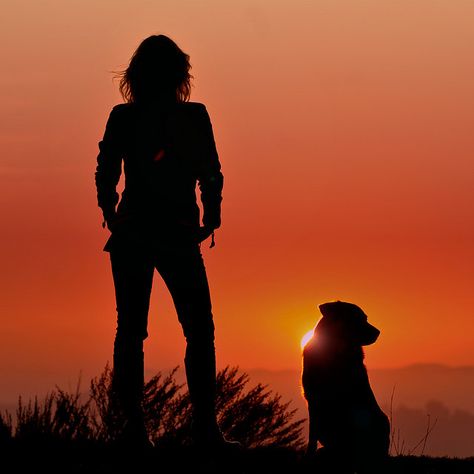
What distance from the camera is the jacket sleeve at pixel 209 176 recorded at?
6.91 meters

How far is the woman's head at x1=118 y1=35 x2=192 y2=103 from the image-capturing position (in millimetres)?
6945

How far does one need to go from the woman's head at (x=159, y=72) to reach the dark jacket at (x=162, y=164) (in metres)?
0.10

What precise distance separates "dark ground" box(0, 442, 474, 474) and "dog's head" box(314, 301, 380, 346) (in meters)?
0.82

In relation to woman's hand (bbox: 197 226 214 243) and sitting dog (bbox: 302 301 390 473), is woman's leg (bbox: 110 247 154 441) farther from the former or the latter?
sitting dog (bbox: 302 301 390 473)

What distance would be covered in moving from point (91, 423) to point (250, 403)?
2.20 m

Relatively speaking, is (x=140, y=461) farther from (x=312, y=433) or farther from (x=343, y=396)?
(x=343, y=396)

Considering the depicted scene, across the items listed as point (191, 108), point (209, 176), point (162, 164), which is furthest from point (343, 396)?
point (191, 108)

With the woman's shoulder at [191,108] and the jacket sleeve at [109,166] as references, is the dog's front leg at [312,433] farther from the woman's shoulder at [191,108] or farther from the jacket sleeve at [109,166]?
the woman's shoulder at [191,108]

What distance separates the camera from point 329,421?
718cm

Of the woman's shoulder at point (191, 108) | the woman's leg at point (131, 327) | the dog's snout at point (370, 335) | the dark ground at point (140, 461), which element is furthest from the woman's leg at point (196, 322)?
the dog's snout at point (370, 335)

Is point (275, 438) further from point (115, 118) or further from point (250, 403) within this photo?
point (115, 118)

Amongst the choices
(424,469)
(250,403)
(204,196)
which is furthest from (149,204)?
(250,403)

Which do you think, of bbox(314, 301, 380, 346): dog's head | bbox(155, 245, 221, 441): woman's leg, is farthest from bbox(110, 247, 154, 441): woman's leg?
bbox(314, 301, 380, 346): dog's head

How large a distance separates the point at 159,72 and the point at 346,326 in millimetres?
2032
